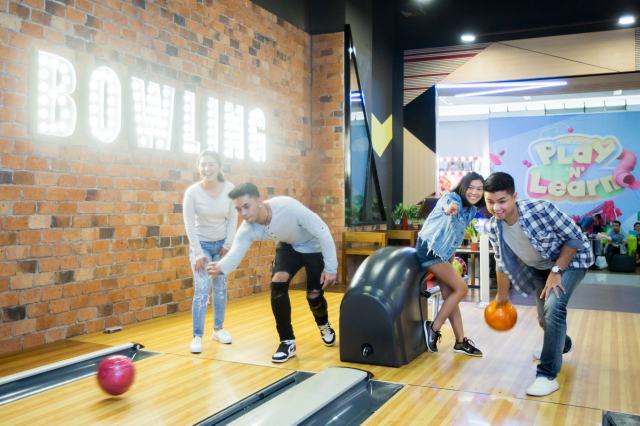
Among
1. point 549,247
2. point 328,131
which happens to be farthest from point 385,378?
point 328,131

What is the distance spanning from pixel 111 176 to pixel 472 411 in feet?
11.6

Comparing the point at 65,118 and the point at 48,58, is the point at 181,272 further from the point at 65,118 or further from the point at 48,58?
the point at 48,58

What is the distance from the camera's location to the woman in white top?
425 cm

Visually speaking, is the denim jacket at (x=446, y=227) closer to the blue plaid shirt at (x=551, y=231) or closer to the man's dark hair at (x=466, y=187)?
the man's dark hair at (x=466, y=187)

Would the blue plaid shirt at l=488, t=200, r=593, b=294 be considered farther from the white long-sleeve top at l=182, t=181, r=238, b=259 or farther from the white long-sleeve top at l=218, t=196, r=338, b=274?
the white long-sleeve top at l=182, t=181, r=238, b=259

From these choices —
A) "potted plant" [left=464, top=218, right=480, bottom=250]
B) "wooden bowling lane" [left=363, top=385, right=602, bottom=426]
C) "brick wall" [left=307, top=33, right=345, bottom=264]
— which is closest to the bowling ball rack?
"wooden bowling lane" [left=363, top=385, right=602, bottom=426]

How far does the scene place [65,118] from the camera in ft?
15.0

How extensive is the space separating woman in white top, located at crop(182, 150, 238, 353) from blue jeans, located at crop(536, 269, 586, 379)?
2319 mm

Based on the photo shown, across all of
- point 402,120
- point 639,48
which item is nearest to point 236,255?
point 402,120

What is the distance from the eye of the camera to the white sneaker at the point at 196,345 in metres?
4.22

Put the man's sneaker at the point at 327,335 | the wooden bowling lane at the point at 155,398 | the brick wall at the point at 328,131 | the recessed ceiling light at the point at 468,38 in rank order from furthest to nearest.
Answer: the recessed ceiling light at the point at 468,38, the brick wall at the point at 328,131, the man's sneaker at the point at 327,335, the wooden bowling lane at the point at 155,398

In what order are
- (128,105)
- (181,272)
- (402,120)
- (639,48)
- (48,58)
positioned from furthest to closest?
(402,120)
(639,48)
(181,272)
(128,105)
(48,58)

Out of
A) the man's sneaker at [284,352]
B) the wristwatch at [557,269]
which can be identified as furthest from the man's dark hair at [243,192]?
the wristwatch at [557,269]

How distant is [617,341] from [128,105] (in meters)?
4.52
